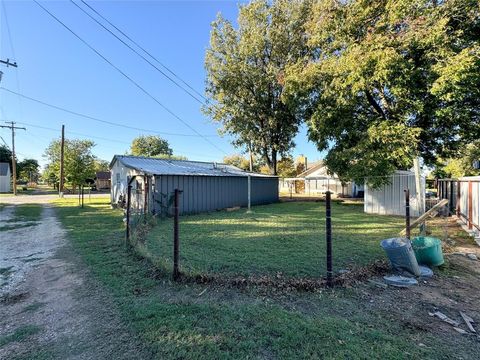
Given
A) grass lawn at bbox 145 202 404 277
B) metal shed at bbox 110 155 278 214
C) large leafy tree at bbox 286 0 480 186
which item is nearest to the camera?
grass lawn at bbox 145 202 404 277

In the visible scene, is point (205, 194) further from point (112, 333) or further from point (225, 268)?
point (112, 333)

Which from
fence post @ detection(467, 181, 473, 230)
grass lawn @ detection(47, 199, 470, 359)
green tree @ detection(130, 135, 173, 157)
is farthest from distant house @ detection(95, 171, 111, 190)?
fence post @ detection(467, 181, 473, 230)

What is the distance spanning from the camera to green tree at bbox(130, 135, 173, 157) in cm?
5159

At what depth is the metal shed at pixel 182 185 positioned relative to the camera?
37.0 ft

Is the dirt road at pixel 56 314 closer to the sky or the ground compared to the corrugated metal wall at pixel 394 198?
closer to the ground

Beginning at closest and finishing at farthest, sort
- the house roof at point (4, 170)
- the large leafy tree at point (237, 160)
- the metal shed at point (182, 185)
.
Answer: the metal shed at point (182, 185) → the house roof at point (4, 170) → the large leafy tree at point (237, 160)

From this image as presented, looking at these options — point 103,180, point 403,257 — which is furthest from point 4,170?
point 403,257

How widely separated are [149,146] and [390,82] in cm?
4886

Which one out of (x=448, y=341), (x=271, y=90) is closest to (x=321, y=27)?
(x=271, y=90)

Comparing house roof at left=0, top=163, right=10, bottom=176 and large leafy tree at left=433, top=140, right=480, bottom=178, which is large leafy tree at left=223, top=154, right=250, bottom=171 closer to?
large leafy tree at left=433, top=140, right=480, bottom=178

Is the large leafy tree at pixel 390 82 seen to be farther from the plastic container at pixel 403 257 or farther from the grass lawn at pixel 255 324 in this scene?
the grass lawn at pixel 255 324

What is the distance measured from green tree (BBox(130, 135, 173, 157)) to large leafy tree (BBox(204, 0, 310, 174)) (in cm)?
3348

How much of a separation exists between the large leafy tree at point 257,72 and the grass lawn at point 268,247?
479 inches

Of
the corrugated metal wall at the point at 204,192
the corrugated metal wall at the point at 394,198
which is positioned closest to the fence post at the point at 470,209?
the corrugated metal wall at the point at 394,198
